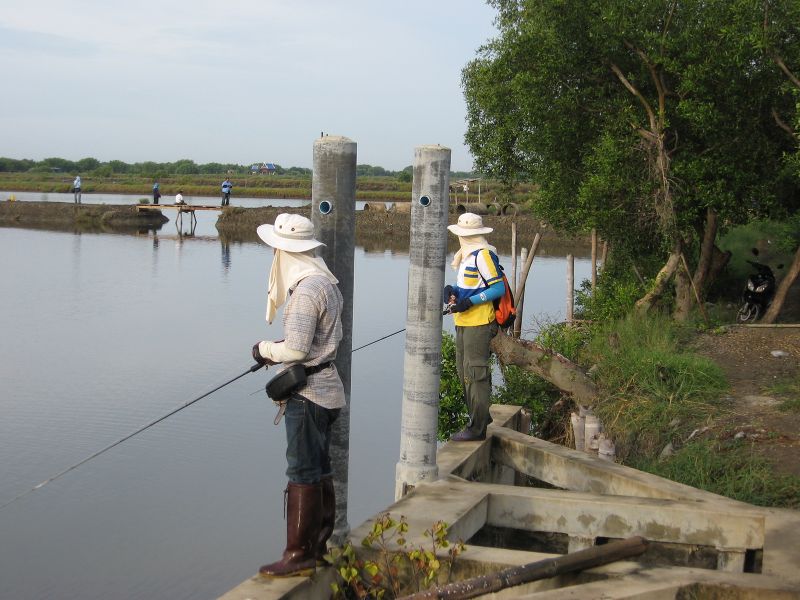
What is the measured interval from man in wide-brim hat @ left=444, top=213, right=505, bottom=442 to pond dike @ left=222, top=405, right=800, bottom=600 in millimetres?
398

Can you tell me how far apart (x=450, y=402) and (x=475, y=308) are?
3179 millimetres

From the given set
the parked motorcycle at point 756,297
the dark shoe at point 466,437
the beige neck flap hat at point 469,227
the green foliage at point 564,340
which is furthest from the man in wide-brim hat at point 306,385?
the parked motorcycle at point 756,297

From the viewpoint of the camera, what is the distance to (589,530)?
6445 millimetres

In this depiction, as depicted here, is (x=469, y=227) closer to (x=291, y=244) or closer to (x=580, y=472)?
(x=580, y=472)

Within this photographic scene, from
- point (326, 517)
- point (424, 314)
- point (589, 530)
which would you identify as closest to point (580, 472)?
point (589, 530)

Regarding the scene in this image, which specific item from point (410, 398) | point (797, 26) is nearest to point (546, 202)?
point (797, 26)

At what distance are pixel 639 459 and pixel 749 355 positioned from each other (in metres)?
3.70

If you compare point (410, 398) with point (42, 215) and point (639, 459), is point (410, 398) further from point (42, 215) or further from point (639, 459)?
point (42, 215)

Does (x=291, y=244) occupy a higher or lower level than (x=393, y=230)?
higher

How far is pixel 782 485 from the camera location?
732 cm

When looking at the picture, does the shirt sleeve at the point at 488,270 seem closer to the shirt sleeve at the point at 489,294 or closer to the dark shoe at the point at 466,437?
the shirt sleeve at the point at 489,294

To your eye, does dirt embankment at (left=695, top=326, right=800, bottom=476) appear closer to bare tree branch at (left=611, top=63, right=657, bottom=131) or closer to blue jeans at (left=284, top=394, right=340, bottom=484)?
bare tree branch at (left=611, top=63, right=657, bottom=131)

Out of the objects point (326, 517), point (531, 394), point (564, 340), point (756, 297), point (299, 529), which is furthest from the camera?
point (756, 297)

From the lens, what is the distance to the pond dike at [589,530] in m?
5.00
